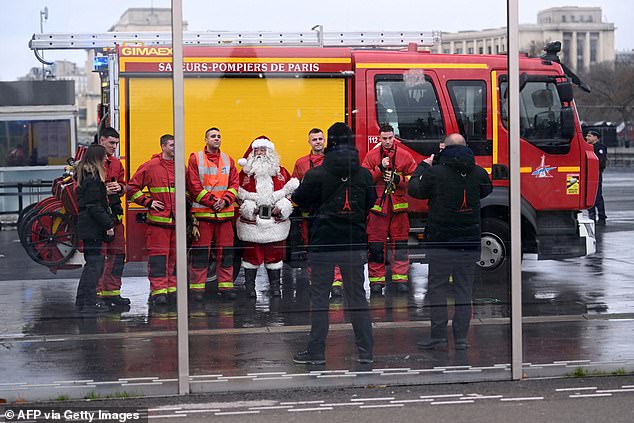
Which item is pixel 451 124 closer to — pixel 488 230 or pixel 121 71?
pixel 488 230

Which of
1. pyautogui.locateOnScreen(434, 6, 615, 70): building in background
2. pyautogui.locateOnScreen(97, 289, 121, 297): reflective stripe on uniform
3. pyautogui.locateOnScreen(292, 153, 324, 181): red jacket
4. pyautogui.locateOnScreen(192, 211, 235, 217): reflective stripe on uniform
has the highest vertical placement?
pyautogui.locateOnScreen(434, 6, 615, 70): building in background

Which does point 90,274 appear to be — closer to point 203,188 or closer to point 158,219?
point 158,219

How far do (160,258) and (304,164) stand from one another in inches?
60.8

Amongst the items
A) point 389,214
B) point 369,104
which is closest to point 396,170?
point 389,214

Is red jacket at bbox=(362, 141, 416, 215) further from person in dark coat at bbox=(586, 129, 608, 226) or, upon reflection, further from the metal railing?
the metal railing

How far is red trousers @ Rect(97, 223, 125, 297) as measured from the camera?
9336 millimetres

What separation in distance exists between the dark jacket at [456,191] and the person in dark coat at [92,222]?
111 inches

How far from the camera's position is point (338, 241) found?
8.27 meters

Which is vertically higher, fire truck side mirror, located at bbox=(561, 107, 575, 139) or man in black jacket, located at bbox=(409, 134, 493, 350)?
fire truck side mirror, located at bbox=(561, 107, 575, 139)

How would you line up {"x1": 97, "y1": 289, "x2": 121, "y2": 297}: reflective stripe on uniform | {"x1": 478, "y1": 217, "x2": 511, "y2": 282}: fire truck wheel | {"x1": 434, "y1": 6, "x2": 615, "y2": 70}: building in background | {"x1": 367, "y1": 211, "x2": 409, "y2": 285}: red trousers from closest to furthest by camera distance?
{"x1": 478, "y1": 217, "x2": 511, "y2": 282}: fire truck wheel < {"x1": 434, "y1": 6, "x2": 615, "y2": 70}: building in background < {"x1": 97, "y1": 289, "x2": 121, "y2": 297}: reflective stripe on uniform < {"x1": 367, "y1": 211, "x2": 409, "y2": 285}: red trousers

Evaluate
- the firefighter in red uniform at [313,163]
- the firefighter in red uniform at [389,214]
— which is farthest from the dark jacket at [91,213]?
the firefighter in red uniform at [389,214]

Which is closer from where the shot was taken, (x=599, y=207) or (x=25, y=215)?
(x=25, y=215)

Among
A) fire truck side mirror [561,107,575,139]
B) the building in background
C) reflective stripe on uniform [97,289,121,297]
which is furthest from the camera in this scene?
fire truck side mirror [561,107,575,139]

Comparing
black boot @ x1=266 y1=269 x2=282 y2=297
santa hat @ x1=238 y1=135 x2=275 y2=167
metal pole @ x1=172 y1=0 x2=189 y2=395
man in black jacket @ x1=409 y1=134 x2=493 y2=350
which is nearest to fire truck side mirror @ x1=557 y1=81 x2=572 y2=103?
man in black jacket @ x1=409 y1=134 x2=493 y2=350
